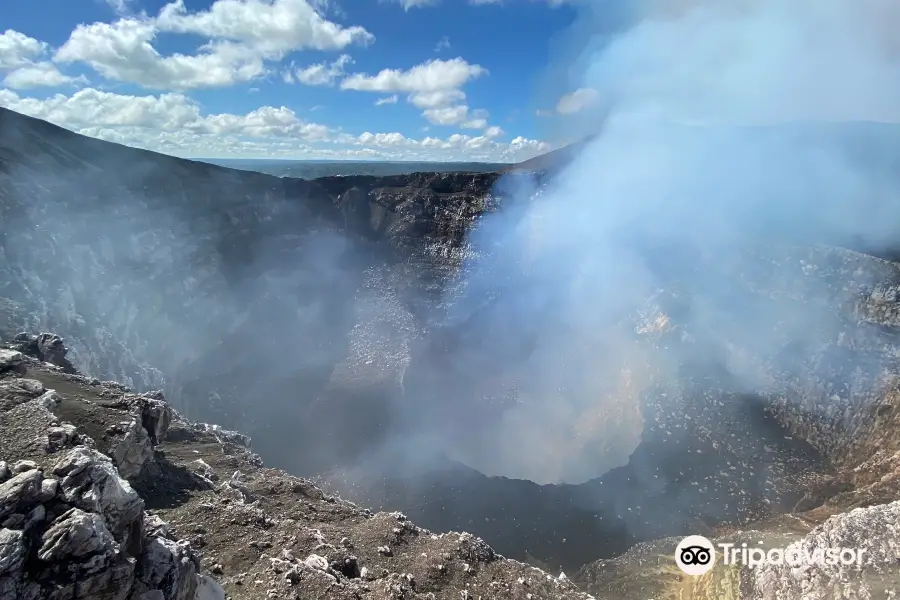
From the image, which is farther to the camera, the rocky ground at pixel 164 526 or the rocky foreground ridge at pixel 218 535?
the rocky foreground ridge at pixel 218 535

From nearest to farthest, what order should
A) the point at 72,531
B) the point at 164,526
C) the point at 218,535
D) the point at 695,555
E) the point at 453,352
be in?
the point at 72,531
the point at 164,526
the point at 218,535
the point at 695,555
the point at 453,352

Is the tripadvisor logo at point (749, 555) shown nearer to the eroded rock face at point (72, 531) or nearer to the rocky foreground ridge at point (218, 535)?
the rocky foreground ridge at point (218, 535)

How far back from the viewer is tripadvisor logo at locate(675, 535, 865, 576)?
22.7 meters

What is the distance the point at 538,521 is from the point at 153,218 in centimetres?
5847

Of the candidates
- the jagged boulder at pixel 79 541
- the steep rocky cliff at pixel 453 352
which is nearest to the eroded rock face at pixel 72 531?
the jagged boulder at pixel 79 541

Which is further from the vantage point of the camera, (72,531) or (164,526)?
(164,526)

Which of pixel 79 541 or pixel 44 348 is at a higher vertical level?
pixel 79 541

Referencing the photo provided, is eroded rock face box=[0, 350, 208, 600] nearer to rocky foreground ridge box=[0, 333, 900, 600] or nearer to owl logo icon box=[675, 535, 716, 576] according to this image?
rocky foreground ridge box=[0, 333, 900, 600]

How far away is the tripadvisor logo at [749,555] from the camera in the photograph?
22.7 meters

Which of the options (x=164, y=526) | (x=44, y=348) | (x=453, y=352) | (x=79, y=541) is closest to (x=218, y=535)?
(x=164, y=526)

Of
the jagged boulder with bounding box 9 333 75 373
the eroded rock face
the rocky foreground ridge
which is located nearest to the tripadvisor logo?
the rocky foreground ridge

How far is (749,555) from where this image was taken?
27.3 metres

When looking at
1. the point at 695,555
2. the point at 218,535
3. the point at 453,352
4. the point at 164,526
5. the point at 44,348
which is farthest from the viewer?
the point at 453,352

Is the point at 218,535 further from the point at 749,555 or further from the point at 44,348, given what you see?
the point at 749,555
